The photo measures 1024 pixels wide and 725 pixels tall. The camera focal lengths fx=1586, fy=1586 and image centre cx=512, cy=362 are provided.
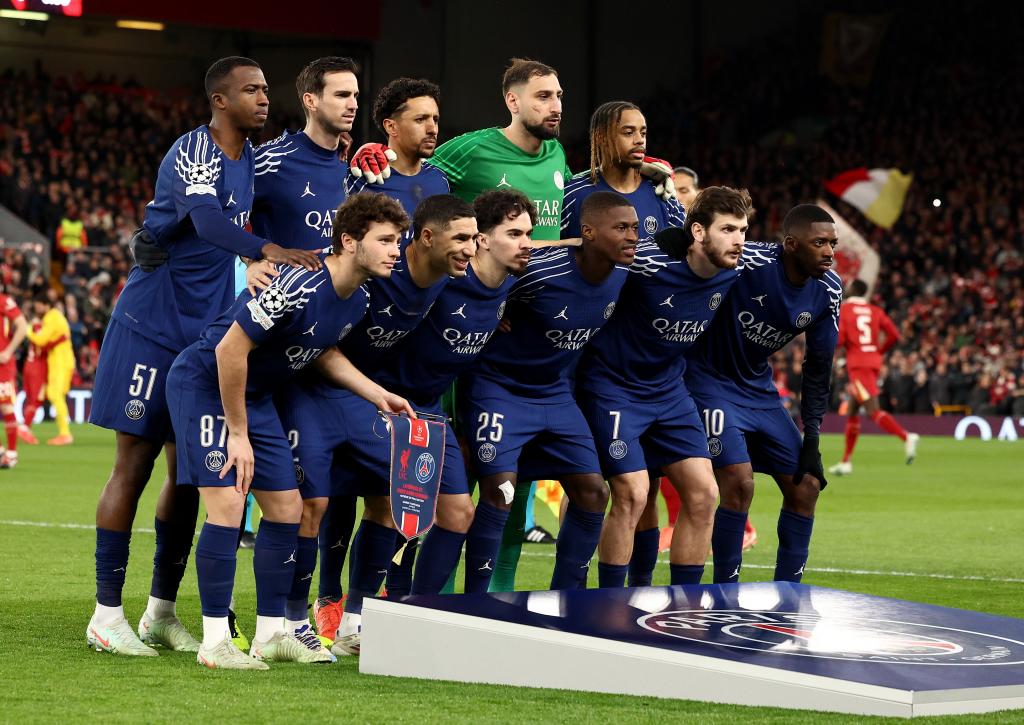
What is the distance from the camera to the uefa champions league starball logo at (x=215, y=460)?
546cm

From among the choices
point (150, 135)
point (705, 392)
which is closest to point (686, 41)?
point (150, 135)

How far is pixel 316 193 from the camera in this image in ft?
20.5

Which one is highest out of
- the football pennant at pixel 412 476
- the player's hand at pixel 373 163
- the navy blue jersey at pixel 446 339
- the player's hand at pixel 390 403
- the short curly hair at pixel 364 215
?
the player's hand at pixel 373 163

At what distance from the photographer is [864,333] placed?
669 inches

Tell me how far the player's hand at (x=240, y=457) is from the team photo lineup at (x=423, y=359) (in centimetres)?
1

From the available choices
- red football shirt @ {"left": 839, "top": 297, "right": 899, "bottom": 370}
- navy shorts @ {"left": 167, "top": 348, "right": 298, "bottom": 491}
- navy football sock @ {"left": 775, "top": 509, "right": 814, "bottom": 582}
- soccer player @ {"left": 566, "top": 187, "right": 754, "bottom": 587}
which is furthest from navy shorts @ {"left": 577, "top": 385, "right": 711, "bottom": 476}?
red football shirt @ {"left": 839, "top": 297, "right": 899, "bottom": 370}

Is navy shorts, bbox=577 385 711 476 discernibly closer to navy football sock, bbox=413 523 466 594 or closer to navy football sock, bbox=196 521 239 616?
navy football sock, bbox=413 523 466 594

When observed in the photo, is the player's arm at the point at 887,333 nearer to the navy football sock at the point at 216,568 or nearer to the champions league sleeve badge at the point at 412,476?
the champions league sleeve badge at the point at 412,476

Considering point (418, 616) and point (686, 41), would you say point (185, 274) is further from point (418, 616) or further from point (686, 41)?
point (686, 41)

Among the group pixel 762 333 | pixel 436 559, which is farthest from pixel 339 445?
pixel 762 333

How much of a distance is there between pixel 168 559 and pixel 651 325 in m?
2.20

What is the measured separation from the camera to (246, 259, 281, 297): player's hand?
543 centimetres

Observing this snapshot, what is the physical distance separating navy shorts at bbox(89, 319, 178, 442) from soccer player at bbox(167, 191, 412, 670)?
31 cm

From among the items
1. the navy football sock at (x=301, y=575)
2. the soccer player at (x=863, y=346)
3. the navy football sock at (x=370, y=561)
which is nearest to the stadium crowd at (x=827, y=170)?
the soccer player at (x=863, y=346)
